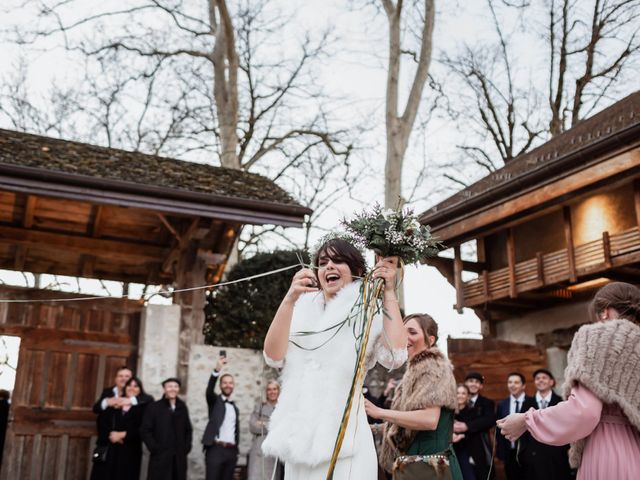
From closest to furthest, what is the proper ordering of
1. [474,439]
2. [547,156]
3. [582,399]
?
[582,399] → [474,439] → [547,156]

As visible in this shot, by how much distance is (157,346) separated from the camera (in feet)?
33.9

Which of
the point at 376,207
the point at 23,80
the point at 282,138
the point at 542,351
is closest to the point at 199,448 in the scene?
the point at 542,351

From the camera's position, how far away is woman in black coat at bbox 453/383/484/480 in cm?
786

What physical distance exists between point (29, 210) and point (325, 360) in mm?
8726

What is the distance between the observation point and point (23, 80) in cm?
2194

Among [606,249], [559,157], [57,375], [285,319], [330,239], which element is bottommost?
[285,319]

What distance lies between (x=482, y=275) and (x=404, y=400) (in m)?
12.5

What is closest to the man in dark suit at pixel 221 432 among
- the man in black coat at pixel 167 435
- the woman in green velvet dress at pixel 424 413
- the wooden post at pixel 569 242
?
the man in black coat at pixel 167 435

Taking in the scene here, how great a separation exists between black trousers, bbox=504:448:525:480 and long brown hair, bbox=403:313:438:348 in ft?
15.6

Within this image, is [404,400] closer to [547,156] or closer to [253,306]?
[253,306]

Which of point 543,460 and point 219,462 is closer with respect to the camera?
point 543,460

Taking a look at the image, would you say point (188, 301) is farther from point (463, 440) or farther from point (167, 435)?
point (463, 440)

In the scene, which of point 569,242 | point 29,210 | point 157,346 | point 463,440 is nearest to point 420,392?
point 463,440

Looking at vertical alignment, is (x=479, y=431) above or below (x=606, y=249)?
below
